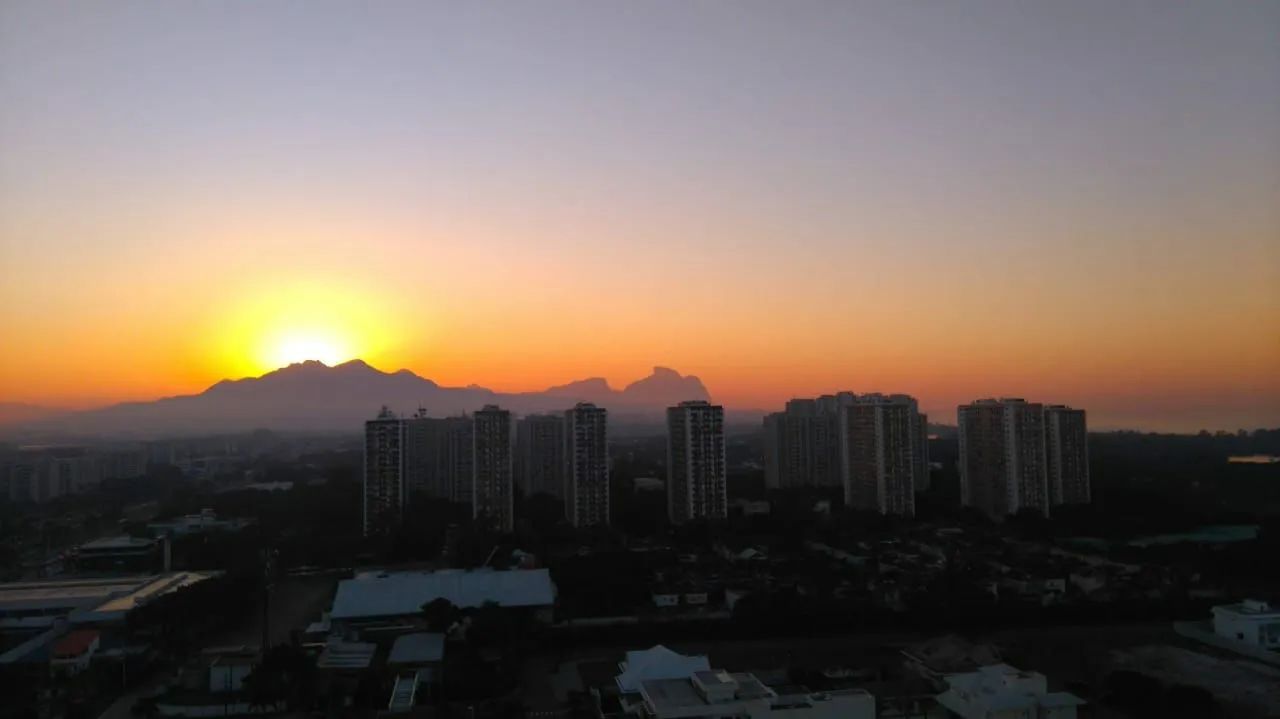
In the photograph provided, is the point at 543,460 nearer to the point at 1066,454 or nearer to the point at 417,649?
the point at 1066,454

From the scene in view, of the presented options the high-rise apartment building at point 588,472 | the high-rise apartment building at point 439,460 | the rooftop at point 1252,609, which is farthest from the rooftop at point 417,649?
the high-rise apartment building at point 439,460

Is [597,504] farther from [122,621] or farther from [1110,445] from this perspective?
[1110,445]

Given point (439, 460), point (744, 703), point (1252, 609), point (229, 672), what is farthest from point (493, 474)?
point (1252, 609)

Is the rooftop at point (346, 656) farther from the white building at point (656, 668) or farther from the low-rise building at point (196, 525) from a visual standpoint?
the low-rise building at point (196, 525)

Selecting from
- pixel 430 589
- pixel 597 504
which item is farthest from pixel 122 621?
pixel 597 504

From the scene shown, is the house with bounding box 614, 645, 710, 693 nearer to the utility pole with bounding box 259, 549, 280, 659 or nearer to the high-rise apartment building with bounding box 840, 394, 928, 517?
the utility pole with bounding box 259, 549, 280, 659

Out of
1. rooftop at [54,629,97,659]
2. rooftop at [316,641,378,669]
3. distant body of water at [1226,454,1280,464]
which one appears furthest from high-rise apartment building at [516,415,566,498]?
distant body of water at [1226,454,1280,464]

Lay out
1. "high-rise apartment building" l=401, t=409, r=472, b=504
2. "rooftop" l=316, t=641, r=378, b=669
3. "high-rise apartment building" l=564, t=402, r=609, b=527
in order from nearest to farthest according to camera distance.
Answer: "rooftop" l=316, t=641, r=378, b=669 < "high-rise apartment building" l=564, t=402, r=609, b=527 < "high-rise apartment building" l=401, t=409, r=472, b=504
